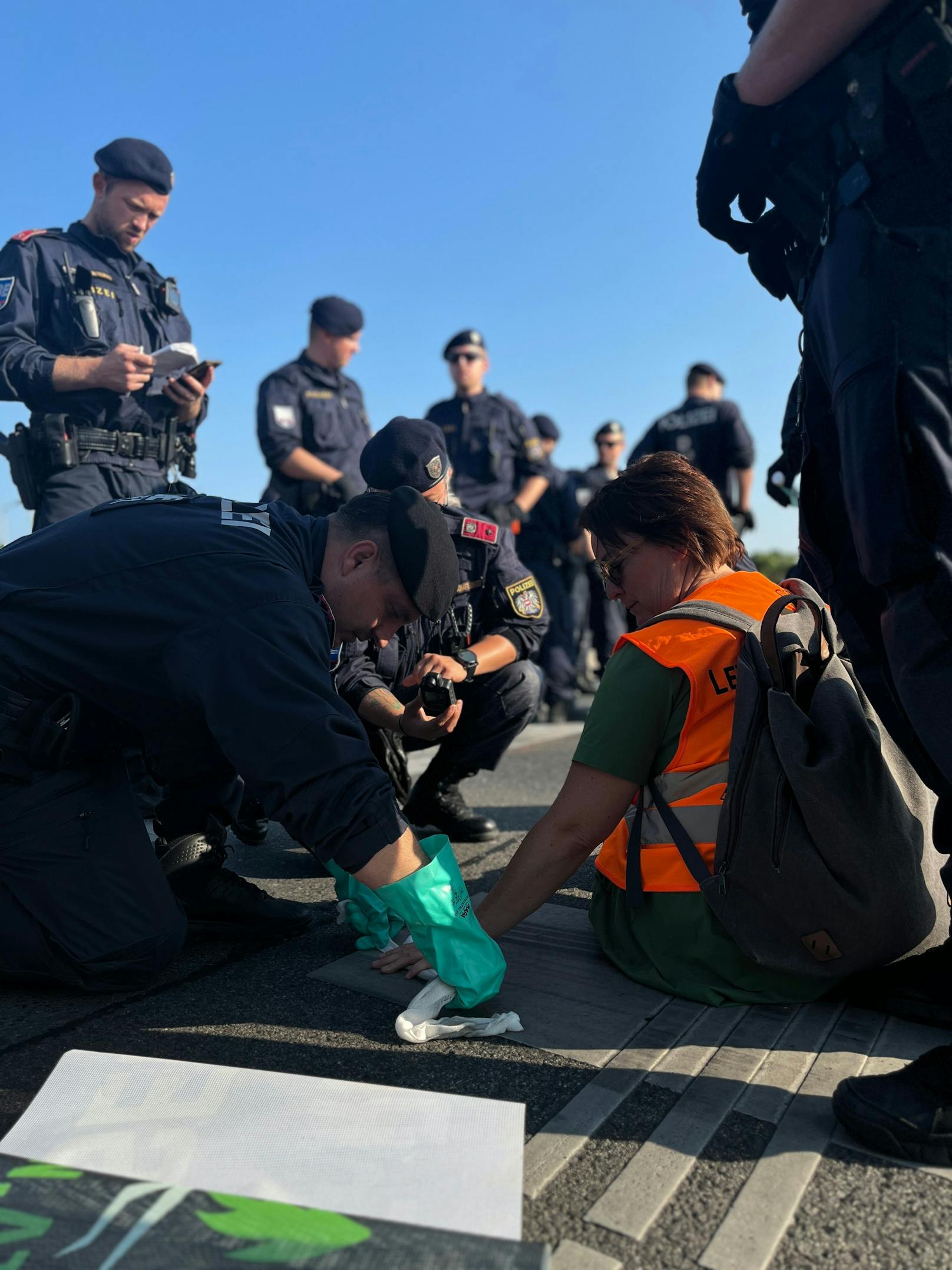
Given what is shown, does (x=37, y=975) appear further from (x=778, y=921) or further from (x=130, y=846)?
(x=778, y=921)

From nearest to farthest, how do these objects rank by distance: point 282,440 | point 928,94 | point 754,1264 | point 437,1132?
point 754,1264, point 437,1132, point 928,94, point 282,440

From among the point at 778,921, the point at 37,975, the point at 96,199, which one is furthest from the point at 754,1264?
the point at 96,199

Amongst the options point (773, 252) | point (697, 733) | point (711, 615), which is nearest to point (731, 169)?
point (773, 252)

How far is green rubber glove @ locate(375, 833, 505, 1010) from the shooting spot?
150 cm

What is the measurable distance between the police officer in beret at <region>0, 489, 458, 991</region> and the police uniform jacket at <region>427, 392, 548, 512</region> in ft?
12.1

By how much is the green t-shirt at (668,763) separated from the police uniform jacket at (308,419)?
9.06 ft

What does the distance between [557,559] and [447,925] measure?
5027mm

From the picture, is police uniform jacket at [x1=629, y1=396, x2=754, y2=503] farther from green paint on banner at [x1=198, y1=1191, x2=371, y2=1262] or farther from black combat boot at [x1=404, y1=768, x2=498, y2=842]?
green paint on banner at [x1=198, y1=1191, x2=371, y2=1262]

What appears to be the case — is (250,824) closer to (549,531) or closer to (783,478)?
(783,478)

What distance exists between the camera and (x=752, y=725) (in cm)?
149

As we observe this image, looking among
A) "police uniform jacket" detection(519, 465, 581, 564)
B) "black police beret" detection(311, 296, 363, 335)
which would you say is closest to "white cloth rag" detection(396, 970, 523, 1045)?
"black police beret" detection(311, 296, 363, 335)

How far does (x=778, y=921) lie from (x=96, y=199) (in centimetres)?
328

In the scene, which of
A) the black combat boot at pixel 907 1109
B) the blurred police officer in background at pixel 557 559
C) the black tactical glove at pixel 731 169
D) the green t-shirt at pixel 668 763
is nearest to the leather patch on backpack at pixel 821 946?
the green t-shirt at pixel 668 763

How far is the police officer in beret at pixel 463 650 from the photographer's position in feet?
9.58
